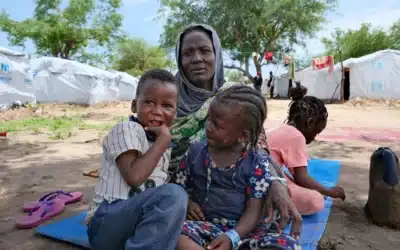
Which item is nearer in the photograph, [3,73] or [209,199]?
[209,199]

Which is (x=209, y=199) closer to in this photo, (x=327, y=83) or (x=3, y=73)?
(x=3, y=73)

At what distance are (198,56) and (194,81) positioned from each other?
0.18 m

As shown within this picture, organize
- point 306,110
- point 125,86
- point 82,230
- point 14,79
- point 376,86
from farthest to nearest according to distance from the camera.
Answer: point 125,86 < point 376,86 < point 14,79 < point 306,110 < point 82,230

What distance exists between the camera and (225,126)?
1663mm

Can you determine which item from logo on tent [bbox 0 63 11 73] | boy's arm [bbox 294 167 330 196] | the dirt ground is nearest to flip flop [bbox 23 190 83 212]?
the dirt ground

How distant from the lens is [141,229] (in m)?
1.39

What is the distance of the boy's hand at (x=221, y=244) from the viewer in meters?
1.48

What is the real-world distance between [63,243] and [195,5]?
22.2m

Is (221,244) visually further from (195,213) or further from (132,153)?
(132,153)

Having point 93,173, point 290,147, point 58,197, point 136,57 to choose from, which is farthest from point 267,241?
point 136,57

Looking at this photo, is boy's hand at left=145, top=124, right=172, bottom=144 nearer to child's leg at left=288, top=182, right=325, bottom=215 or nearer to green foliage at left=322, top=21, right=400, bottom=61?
child's leg at left=288, top=182, right=325, bottom=215

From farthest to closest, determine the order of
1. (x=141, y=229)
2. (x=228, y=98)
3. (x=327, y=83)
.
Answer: (x=327, y=83), (x=228, y=98), (x=141, y=229)

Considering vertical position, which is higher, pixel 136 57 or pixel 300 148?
pixel 136 57

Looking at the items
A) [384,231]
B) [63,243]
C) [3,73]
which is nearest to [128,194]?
[63,243]
